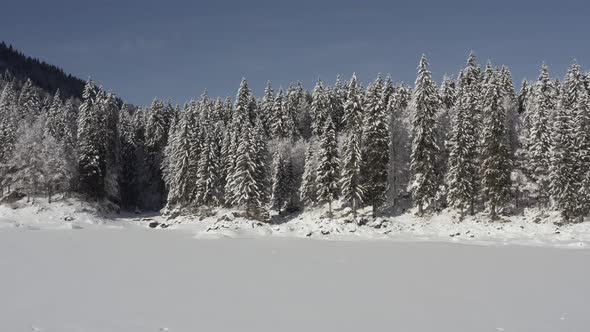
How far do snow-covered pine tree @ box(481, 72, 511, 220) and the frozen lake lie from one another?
3022 centimetres

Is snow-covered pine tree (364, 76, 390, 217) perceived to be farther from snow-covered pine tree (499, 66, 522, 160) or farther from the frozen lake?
the frozen lake

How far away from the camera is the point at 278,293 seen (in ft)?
56.3

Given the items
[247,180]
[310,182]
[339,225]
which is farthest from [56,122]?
[339,225]

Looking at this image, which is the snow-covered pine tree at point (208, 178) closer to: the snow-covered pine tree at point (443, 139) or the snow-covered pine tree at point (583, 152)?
the snow-covered pine tree at point (443, 139)

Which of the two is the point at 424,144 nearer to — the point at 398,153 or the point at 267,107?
the point at 398,153

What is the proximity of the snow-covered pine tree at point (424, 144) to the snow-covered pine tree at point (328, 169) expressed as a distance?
998cm

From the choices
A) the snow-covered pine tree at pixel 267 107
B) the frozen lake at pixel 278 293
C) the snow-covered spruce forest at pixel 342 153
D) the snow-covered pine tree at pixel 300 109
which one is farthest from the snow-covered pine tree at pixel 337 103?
the frozen lake at pixel 278 293

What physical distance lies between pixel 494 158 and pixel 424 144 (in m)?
8.55

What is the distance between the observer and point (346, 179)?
61.4 meters

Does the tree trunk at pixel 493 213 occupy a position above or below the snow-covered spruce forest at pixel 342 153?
below

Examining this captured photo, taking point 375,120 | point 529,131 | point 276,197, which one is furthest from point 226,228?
point 529,131

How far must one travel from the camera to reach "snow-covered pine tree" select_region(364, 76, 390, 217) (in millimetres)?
62219

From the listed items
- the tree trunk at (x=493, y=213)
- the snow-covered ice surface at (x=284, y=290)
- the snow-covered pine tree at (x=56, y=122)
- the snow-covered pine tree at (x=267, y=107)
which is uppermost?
the snow-covered pine tree at (x=267, y=107)

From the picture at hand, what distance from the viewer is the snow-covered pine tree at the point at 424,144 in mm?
60000
